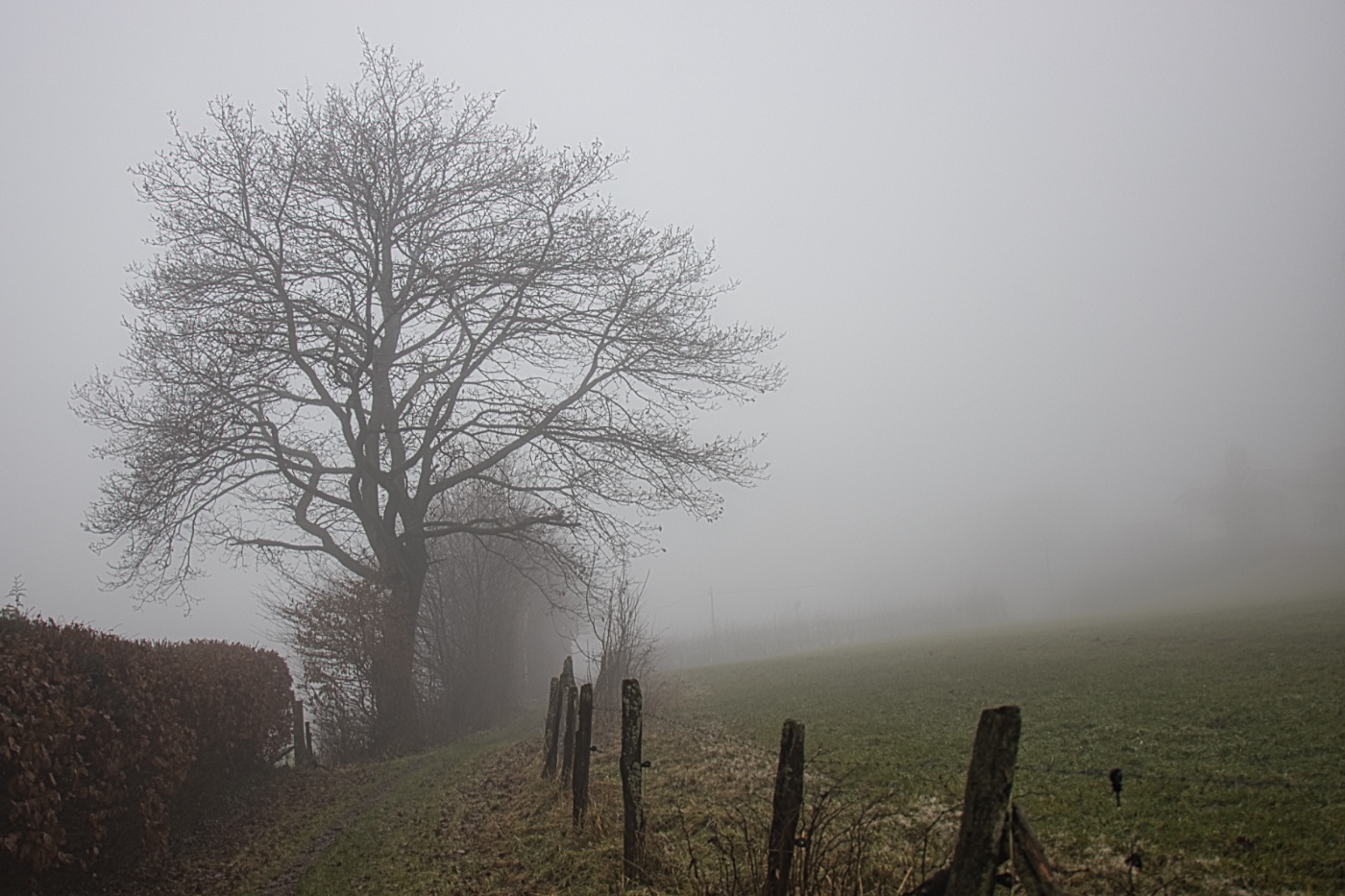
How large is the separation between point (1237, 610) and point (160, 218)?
1207 inches

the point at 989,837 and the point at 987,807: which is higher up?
the point at 987,807

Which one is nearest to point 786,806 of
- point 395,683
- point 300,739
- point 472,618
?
point 300,739

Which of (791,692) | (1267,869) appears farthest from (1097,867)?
(791,692)

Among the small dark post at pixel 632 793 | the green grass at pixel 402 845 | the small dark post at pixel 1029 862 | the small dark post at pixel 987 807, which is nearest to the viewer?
the small dark post at pixel 1029 862

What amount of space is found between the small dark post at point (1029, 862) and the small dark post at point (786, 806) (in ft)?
4.38

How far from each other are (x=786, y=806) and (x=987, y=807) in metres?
1.43

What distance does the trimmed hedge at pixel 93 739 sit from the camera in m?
6.07

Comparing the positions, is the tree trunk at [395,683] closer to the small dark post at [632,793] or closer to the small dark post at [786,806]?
the small dark post at [632,793]

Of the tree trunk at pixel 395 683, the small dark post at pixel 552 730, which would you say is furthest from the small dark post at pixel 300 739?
the small dark post at pixel 552 730

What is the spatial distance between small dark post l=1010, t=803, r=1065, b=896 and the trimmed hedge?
6851mm

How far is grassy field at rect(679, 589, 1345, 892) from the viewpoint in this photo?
4.75 metres

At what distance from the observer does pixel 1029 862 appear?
279 centimetres

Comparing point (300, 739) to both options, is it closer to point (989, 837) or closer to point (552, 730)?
point (552, 730)

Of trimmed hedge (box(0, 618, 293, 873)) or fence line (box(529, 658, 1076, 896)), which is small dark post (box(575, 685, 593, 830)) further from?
trimmed hedge (box(0, 618, 293, 873))
